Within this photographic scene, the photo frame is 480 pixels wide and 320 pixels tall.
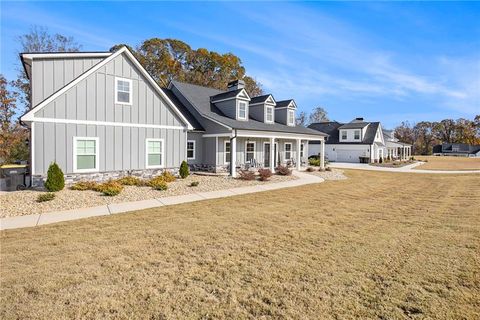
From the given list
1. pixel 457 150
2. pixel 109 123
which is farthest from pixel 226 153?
pixel 457 150

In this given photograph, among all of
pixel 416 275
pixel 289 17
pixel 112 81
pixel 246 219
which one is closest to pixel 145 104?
pixel 112 81

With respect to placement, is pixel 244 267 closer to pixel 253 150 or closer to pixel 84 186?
pixel 84 186

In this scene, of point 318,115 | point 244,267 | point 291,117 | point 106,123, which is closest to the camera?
point 244,267

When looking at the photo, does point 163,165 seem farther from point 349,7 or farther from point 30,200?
→ point 349,7

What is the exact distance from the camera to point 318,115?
67875 millimetres

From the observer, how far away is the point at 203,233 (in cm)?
660

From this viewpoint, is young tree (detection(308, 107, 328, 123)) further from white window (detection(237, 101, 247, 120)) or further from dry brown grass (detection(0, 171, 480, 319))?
dry brown grass (detection(0, 171, 480, 319))

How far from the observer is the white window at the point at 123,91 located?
13.8 meters

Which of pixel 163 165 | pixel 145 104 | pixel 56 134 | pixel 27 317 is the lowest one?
pixel 27 317

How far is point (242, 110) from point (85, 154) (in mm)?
11725

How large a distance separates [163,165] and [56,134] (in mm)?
5395

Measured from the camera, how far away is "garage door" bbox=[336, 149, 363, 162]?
3862cm

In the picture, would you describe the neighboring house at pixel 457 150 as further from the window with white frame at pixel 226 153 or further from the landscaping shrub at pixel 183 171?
the landscaping shrub at pixel 183 171

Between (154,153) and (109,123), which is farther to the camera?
(154,153)
